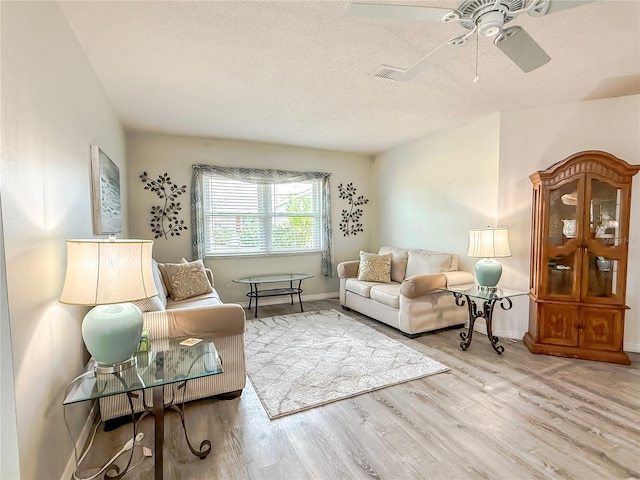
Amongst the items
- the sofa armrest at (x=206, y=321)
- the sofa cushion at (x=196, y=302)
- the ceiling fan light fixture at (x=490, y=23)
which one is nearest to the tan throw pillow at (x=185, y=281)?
the sofa cushion at (x=196, y=302)

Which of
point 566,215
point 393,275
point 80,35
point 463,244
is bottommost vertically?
point 393,275

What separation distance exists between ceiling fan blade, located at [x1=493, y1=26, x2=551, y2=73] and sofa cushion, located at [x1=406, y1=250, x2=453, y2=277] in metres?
2.49

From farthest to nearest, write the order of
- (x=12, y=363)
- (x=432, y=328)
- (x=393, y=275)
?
(x=393, y=275), (x=432, y=328), (x=12, y=363)

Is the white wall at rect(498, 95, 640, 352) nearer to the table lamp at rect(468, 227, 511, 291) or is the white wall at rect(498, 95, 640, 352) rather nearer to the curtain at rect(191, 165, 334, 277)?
the table lamp at rect(468, 227, 511, 291)

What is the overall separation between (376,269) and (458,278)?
110cm

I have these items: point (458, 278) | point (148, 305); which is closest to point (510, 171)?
point (458, 278)

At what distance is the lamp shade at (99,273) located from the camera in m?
1.35

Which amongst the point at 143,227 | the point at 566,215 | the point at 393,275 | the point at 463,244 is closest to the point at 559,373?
the point at 566,215

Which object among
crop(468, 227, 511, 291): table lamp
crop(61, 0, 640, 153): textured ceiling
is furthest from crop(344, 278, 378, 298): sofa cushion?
crop(61, 0, 640, 153): textured ceiling

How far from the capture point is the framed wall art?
2305mm

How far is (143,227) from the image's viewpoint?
4305 millimetres

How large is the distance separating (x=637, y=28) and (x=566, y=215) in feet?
5.13

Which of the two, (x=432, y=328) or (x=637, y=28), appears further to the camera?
(x=432, y=328)

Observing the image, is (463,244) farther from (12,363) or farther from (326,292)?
(12,363)
